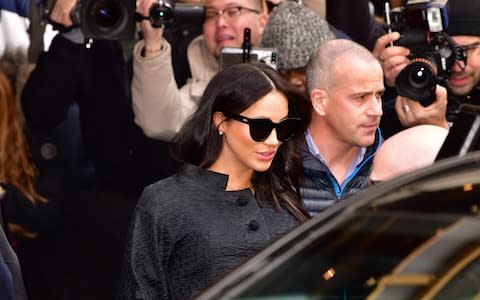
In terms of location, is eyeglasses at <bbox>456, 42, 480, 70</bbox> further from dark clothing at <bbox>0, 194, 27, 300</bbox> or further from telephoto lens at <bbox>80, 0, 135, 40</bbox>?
dark clothing at <bbox>0, 194, 27, 300</bbox>

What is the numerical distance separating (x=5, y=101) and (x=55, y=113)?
259mm

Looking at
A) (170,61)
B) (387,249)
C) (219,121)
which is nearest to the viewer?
(387,249)

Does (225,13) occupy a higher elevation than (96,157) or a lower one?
higher

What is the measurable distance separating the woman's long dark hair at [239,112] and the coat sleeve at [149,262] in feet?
1.03

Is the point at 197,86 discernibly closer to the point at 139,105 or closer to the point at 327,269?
the point at 139,105

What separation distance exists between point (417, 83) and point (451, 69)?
227 millimetres

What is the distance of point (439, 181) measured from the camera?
2.48m

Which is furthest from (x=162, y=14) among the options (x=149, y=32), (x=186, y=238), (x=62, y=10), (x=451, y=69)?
(x=186, y=238)

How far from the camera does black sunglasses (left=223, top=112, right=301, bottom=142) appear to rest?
4.09 metres

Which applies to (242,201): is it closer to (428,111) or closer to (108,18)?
(428,111)

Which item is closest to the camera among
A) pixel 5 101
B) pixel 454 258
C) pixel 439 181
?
pixel 454 258

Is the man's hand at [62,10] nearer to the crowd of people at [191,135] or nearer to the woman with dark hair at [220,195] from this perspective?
the crowd of people at [191,135]

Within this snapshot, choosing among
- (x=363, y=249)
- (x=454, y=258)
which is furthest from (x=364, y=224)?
(x=454, y=258)

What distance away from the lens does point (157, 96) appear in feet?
16.9
